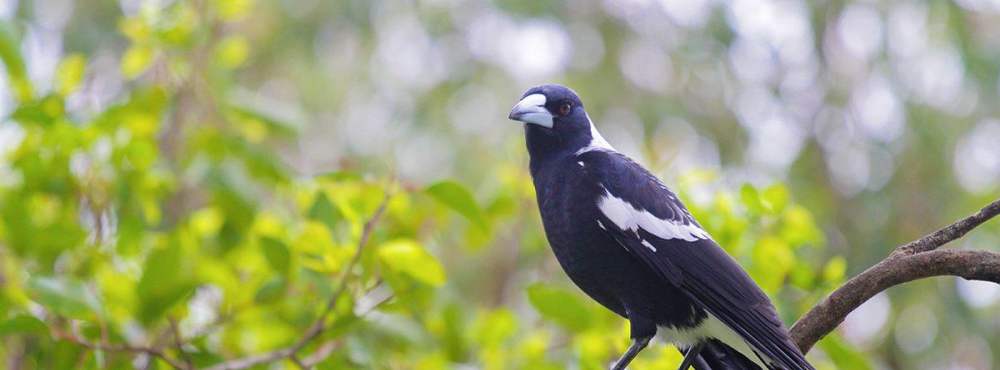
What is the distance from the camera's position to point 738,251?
2.54 metres

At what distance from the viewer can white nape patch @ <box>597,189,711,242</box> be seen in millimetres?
2135

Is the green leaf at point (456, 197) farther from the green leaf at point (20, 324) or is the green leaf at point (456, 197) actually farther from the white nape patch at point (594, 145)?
the green leaf at point (20, 324)

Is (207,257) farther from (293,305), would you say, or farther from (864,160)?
(864,160)

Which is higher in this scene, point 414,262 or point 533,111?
point 533,111

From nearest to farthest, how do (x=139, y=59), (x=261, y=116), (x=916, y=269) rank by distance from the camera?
(x=916, y=269) < (x=261, y=116) < (x=139, y=59)

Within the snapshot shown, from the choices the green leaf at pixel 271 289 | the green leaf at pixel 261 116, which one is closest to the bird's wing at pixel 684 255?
the green leaf at pixel 271 289

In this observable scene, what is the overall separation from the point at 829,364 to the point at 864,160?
9.04 feet

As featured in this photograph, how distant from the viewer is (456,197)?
2410 millimetres

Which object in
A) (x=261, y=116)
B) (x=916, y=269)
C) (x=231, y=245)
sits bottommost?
(x=231, y=245)

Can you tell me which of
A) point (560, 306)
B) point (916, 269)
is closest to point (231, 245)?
point (560, 306)

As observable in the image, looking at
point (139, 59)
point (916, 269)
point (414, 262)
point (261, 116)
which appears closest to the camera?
point (916, 269)

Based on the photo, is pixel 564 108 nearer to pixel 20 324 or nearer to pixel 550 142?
pixel 550 142

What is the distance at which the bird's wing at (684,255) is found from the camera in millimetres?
1971

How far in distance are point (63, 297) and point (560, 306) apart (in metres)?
1.04
